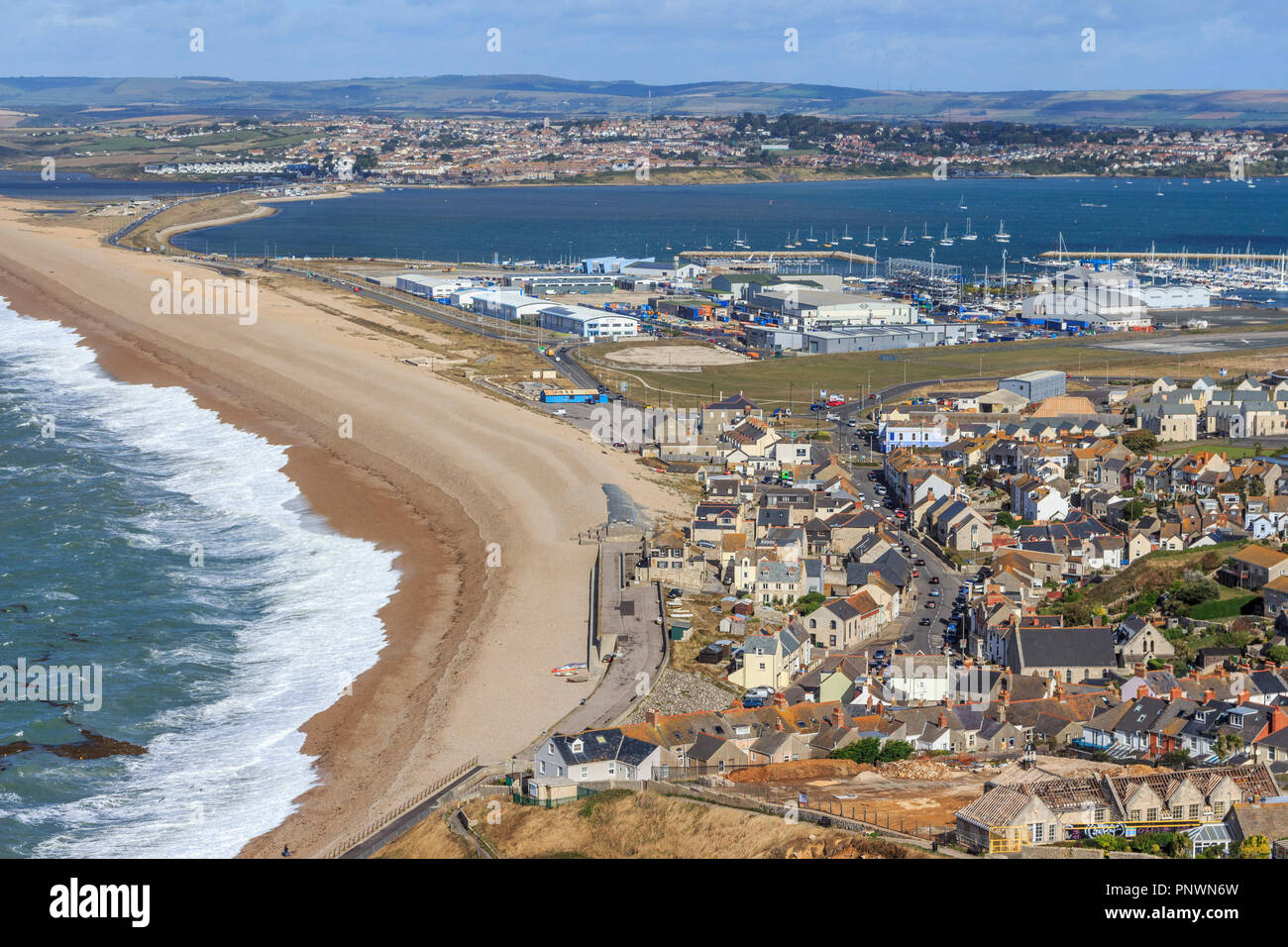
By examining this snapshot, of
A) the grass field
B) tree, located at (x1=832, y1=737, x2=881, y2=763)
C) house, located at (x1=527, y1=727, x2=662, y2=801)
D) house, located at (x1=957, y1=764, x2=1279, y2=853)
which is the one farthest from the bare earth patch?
house, located at (x1=957, y1=764, x2=1279, y2=853)

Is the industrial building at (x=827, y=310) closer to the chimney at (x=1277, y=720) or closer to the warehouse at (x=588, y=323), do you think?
the warehouse at (x=588, y=323)

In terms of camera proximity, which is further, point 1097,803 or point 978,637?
point 978,637

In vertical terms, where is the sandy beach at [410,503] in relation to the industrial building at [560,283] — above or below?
below

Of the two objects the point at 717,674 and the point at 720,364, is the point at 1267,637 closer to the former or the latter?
the point at 717,674

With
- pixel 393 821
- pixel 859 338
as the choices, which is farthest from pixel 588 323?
pixel 393 821

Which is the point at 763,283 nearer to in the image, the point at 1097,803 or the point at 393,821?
the point at 393,821

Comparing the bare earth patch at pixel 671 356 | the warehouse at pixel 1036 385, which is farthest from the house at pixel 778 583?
the bare earth patch at pixel 671 356
